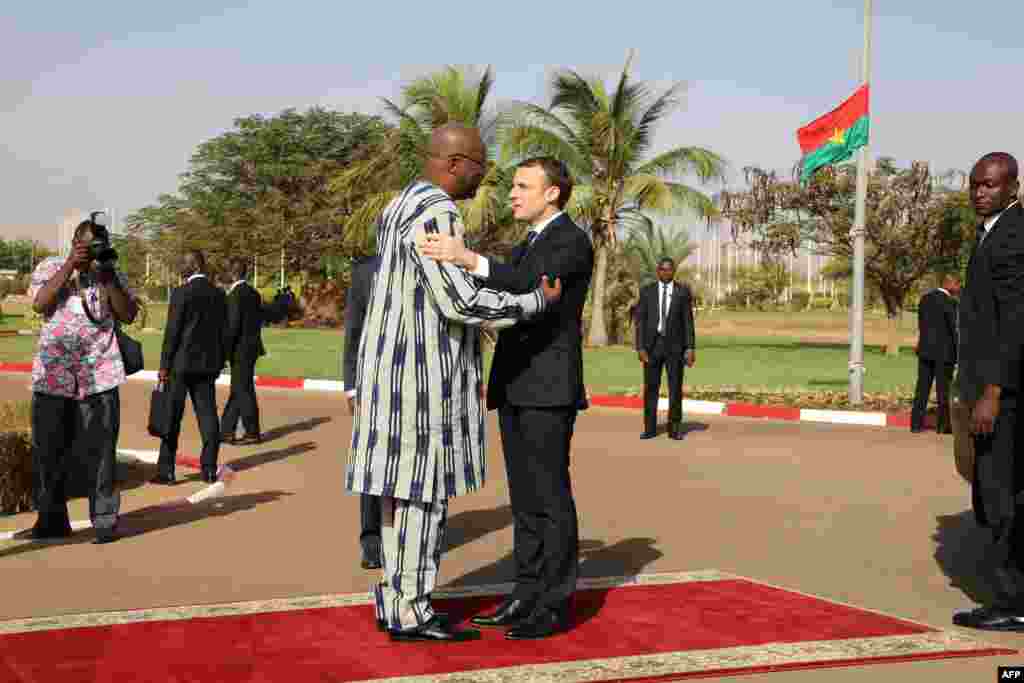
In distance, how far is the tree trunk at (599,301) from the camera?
3755cm

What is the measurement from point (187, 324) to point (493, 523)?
3678 mm

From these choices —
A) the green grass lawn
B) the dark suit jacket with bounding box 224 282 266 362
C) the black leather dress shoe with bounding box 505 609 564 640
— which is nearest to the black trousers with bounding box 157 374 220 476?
the dark suit jacket with bounding box 224 282 266 362

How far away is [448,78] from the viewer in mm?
37812

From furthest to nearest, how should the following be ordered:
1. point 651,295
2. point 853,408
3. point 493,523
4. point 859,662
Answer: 1. point 853,408
2. point 651,295
3. point 493,523
4. point 859,662

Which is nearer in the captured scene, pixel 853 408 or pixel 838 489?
pixel 838 489

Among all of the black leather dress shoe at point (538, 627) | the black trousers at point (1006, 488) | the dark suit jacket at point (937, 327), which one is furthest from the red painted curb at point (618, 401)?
the black leather dress shoe at point (538, 627)

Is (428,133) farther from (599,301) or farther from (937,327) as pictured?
(937,327)

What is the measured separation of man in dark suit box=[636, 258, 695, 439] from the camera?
46.4ft

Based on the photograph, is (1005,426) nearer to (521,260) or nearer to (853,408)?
(521,260)

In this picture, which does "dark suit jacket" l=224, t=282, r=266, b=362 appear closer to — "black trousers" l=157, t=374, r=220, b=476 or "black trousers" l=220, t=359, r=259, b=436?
"black trousers" l=220, t=359, r=259, b=436

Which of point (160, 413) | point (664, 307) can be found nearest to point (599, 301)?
point (664, 307)

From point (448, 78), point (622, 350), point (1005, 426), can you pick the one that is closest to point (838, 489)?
point (1005, 426)

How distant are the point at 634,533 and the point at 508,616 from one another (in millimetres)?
2781

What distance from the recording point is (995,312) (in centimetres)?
603
